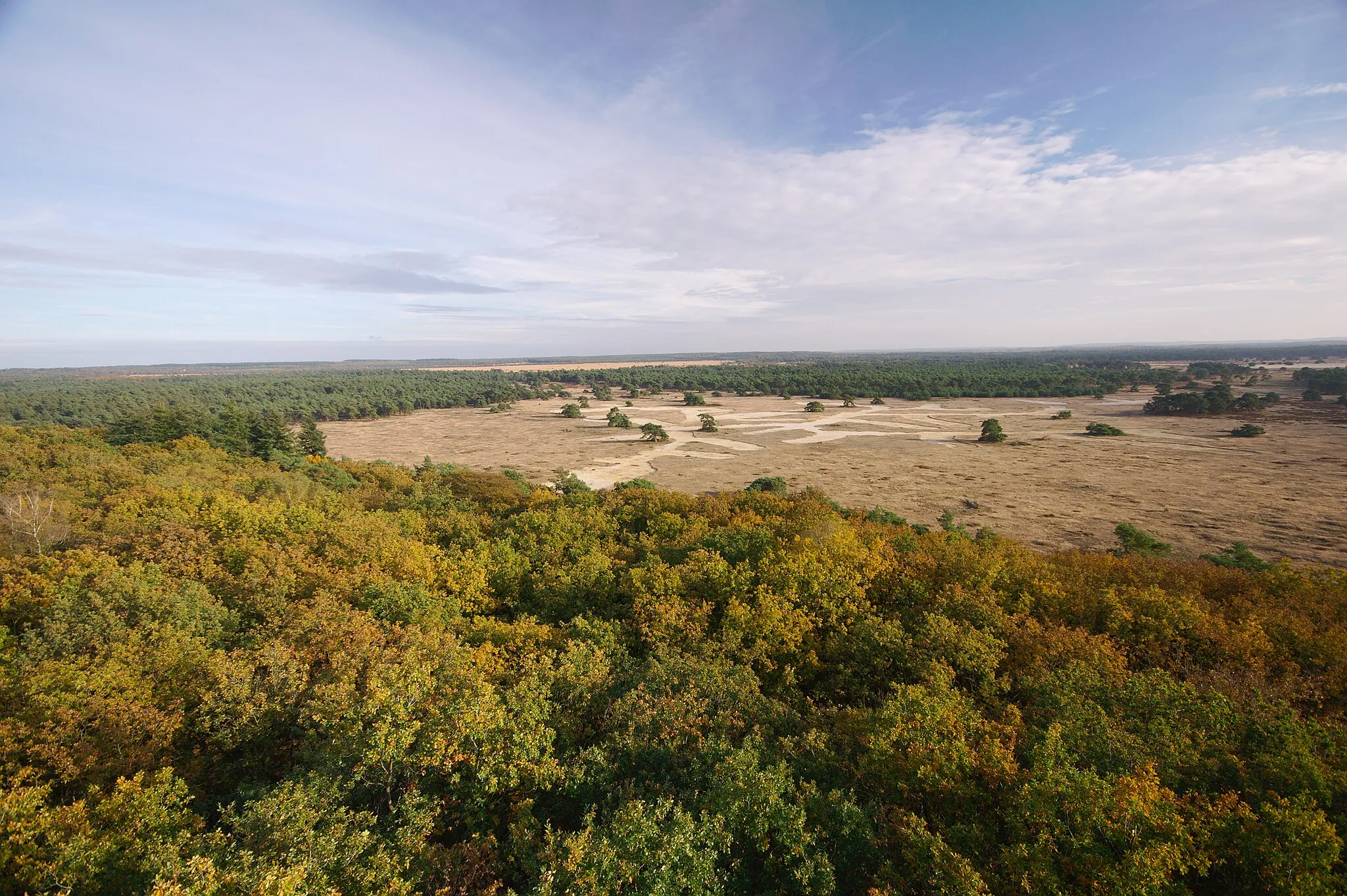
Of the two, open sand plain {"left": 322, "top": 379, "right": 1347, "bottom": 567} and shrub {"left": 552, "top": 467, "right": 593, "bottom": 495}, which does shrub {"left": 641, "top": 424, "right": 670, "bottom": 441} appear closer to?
open sand plain {"left": 322, "top": 379, "right": 1347, "bottom": 567}

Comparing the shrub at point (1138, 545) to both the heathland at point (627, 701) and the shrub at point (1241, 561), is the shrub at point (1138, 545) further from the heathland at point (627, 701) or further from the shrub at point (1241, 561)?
the shrub at point (1241, 561)

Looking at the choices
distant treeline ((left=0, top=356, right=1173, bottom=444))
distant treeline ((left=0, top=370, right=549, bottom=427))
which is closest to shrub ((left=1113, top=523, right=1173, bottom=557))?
distant treeline ((left=0, top=356, right=1173, bottom=444))

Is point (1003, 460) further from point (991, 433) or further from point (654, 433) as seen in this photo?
point (654, 433)

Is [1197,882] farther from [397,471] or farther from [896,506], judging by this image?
[397,471]

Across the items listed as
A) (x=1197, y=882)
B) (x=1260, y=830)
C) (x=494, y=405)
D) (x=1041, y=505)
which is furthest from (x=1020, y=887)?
(x=494, y=405)

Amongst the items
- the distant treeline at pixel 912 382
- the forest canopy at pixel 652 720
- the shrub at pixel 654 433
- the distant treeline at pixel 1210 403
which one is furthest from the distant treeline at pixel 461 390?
the forest canopy at pixel 652 720

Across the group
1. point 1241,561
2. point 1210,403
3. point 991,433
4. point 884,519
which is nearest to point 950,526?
point 884,519

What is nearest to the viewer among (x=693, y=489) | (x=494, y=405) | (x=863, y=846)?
(x=863, y=846)
